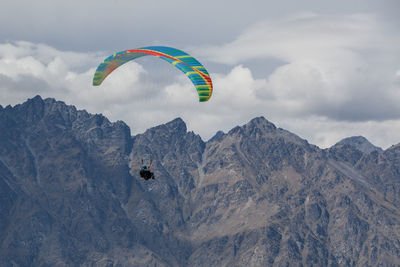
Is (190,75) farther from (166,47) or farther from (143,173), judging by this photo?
(143,173)

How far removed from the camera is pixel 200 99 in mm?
131500

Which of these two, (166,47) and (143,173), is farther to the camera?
(166,47)

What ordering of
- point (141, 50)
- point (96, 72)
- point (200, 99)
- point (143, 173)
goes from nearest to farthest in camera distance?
point (143, 173) < point (200, 99) < point (141, 50) < point (96, 72)

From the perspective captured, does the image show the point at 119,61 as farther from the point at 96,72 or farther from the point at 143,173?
the point at 143,173

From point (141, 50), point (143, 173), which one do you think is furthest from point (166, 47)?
point (143, 173)

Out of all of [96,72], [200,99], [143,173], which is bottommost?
[143,173]

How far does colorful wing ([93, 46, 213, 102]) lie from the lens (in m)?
132

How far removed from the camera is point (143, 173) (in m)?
123

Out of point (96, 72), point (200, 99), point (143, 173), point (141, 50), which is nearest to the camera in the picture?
point (143, 173)

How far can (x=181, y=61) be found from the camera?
135m

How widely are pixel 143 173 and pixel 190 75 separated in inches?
892

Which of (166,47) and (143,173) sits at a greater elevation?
(166,47)

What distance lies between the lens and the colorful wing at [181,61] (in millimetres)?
131625

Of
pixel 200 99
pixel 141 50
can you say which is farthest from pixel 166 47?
pixel 200 99
